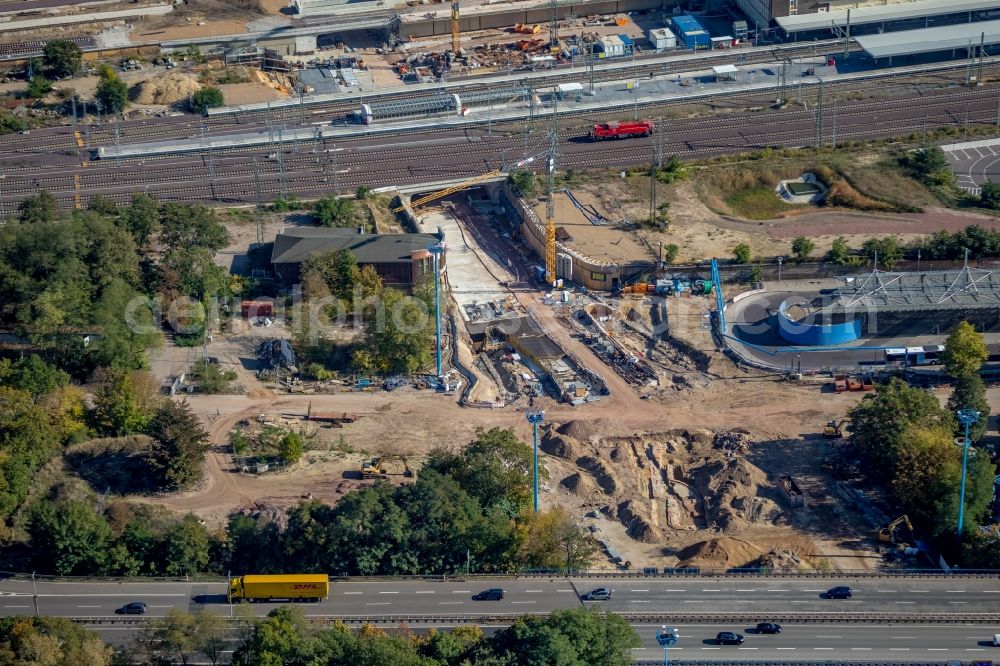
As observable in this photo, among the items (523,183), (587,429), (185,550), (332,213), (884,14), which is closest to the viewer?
(185,550)

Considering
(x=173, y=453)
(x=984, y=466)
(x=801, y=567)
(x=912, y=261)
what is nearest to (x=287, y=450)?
(x=173, y=453)

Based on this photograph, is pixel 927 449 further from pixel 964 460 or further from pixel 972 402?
pixel 972 402

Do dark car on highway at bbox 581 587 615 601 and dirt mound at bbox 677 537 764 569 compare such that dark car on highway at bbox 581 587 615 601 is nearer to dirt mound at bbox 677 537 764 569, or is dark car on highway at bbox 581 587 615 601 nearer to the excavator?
dirt mound at bbox 677 537 764 569

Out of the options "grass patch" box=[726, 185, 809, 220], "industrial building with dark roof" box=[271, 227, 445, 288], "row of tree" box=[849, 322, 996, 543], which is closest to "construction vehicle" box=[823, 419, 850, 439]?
"row of tree" box=[849, 322, 996, 543]

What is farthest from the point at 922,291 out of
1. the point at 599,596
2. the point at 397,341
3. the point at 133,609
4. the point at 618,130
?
the point at 133,609

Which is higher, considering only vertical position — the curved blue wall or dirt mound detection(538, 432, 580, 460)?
the curved blue wall
